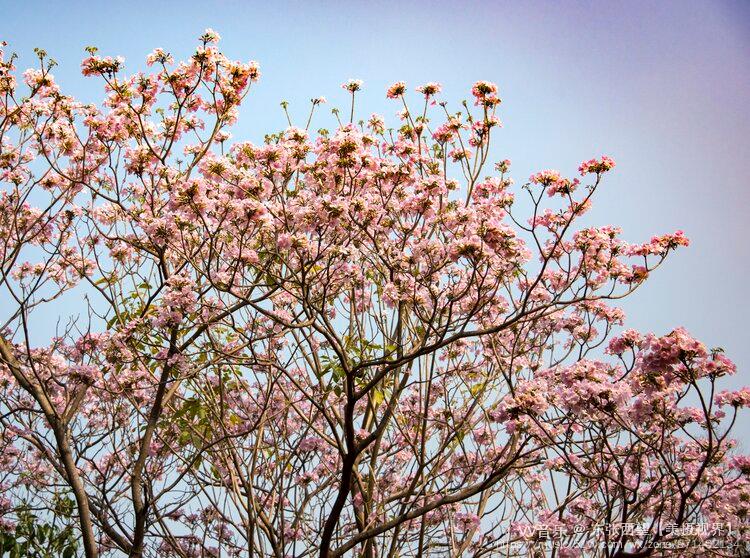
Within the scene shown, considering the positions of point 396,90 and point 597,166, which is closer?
point 597,166

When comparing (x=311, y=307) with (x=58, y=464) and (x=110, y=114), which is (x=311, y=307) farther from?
(x=58, y=464)

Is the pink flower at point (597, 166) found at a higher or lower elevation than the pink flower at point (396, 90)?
lower

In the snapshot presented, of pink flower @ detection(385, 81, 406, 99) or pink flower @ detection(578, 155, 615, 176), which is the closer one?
pink flower @ detection(578, 155, 615, 176)

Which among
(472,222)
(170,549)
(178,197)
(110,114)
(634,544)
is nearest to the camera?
(178,197)

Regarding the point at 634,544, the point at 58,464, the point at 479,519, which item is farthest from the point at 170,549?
the point at 634,544

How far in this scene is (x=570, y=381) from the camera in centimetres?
398

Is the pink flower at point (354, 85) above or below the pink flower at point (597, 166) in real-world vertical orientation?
above

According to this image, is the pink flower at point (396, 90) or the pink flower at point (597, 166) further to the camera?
the pink flower at point (396, 90)

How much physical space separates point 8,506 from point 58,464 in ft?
5.47

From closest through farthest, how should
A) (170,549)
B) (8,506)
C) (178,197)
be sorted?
(178,197), (170,549), (8,506)

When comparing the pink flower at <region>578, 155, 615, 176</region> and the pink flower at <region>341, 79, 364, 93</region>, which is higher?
the pink flower at <region>341, 79, 364, 93</region>

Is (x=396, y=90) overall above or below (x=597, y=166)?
above

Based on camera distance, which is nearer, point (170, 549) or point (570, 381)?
point (570, 381)

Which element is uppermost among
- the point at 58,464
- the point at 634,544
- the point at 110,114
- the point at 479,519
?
the point at 110,114
